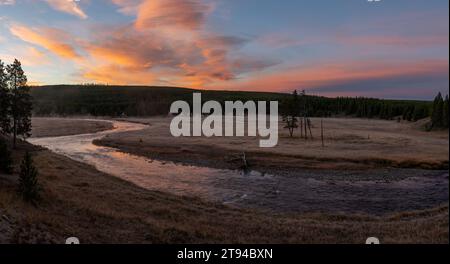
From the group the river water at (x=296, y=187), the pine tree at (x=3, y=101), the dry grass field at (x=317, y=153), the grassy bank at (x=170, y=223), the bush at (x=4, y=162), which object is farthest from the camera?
the pine tree at (x=3, y=101)

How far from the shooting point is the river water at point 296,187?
85.3 ft

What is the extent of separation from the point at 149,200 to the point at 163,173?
15.0 metres

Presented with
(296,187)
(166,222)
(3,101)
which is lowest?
(296,187)

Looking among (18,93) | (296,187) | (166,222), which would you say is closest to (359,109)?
(296,187)

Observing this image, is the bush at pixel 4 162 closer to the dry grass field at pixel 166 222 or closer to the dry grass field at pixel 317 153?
the dry grass field at pixel 166 222

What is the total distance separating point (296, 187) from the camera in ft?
105

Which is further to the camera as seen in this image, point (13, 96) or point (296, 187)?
point (13, 96)

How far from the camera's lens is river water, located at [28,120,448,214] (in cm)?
2598

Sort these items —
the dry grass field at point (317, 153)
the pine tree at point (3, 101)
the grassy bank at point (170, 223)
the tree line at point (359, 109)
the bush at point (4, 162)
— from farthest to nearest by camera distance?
the tree line at point (359, 109) < the pine tree at point (3, 101) < the dry grass field at point (317, 153) < the bush at point (4, 162) < the grassy bank at point (170, 223)

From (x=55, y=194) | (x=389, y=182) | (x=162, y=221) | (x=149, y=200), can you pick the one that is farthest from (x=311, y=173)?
(x=55, y=194)

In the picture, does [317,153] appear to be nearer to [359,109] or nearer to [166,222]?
[166,222]

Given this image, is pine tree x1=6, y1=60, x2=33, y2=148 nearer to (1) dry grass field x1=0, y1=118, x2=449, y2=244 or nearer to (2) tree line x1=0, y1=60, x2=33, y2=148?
(2) tree line x1=0, y1=60, x2=33, y2=148

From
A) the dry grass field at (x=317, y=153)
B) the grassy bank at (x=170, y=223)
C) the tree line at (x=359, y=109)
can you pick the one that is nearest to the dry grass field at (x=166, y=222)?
the grassy bank at (x=170, y=223)

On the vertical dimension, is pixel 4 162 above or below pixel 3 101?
below
